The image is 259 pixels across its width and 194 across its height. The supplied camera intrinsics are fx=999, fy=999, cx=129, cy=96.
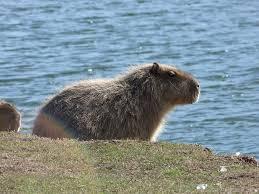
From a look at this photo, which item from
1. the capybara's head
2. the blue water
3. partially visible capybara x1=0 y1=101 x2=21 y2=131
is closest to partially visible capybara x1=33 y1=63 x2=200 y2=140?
the capybara's head

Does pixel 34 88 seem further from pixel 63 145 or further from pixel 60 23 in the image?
pixel 63 145

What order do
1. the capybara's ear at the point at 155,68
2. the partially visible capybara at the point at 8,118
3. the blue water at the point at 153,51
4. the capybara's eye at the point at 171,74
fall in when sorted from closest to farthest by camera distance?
the partially visible capybara at the point at 8,118
the capybara's ear at the point at 155,68
the capybara's eye at the point at 171,74
the blue water at the point at 153,51

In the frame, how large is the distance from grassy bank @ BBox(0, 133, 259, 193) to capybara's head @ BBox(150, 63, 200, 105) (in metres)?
1.95

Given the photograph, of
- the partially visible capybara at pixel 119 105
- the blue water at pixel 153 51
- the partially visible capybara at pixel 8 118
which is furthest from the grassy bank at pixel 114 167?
the blue water at pixel 153 51

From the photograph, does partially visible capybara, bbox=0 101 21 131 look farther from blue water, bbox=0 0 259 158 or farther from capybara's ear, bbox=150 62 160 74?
blue water, bbox=0 0 259 158

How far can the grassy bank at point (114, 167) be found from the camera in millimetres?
7852

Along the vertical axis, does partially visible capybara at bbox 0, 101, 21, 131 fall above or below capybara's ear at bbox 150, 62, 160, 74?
below

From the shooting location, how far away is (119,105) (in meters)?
11.0

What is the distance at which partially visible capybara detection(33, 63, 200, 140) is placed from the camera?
35.4 ft

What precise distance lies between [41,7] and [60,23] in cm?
256

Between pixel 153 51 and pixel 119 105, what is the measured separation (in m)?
13.0

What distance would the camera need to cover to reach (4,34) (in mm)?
26500

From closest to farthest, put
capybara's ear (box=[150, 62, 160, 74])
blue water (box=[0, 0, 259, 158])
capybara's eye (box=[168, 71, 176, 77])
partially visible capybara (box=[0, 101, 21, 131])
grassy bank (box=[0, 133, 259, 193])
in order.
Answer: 1. grassy bank (box=[0, 133, 259, 193])
2. partially visible capybara (box=[0, 101, 21, 131])
3. capybara's ear (box=[150, 62, 160, 74])
4. capybara's eye (box=[168, 71, 176, 77])
5. blue water (box=[0, 0, 259, 158])

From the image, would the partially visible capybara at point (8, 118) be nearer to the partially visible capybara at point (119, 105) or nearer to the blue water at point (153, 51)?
the partially visible capybara at point (119, 105)
